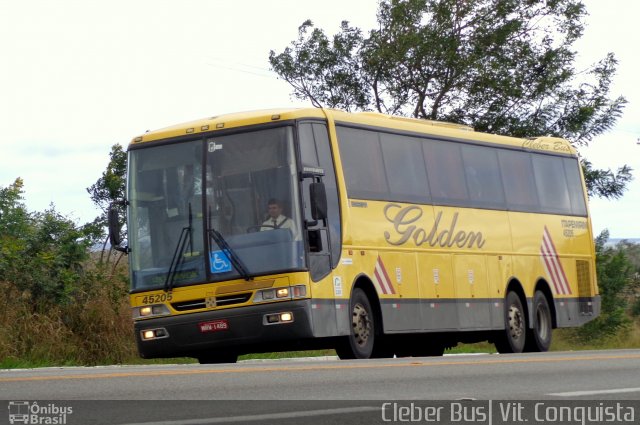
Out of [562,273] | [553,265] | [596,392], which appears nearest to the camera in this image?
[596,392]

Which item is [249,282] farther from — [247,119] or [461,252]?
[461,252]

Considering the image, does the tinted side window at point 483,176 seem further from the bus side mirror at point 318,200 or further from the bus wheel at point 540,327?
the bus side mirror at point 318,200

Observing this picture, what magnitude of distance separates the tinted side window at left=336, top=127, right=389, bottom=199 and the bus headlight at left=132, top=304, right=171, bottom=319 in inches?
119

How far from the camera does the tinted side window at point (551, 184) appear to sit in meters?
25.9

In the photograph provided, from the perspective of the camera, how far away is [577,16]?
40812mm

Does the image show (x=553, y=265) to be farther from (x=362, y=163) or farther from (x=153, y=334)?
(x=153, y=334)

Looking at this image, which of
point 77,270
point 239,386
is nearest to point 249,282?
point 239,386

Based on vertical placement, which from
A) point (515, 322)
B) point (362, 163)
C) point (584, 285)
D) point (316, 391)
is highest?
point (362, 163)

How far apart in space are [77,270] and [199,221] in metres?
9.31

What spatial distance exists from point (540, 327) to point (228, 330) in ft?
28.0

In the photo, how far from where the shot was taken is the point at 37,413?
855 centimetres

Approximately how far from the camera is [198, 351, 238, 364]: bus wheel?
19594 mm

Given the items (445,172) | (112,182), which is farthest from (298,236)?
(112,182)

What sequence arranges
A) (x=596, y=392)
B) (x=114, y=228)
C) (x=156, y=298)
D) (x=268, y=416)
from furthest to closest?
→ 1. (x=114, y=228)
2. (x=156, y=298)
3. (x=596, y=392)
4. (x=268, y=416)
